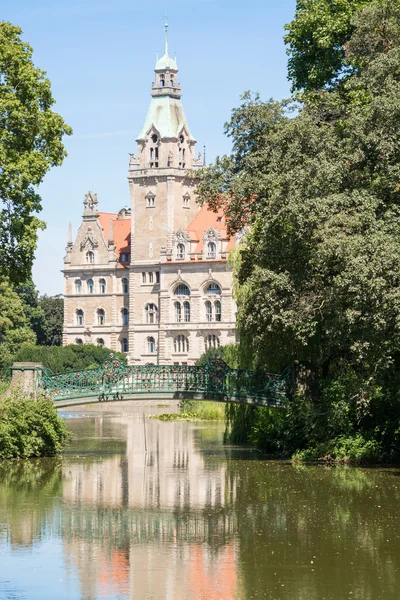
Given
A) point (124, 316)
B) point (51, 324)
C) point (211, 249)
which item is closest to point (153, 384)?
point (211, 249)

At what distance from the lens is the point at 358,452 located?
29.4 meters

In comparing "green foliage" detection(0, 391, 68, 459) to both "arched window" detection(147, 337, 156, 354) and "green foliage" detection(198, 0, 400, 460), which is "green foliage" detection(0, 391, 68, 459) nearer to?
"green foliage" detection(198, 0, 400, 460)

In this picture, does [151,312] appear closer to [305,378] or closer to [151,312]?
[151,312]

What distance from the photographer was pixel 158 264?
108375 mm

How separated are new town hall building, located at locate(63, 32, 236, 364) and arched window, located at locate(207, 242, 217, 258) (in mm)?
83

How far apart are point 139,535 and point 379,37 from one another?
652 inches

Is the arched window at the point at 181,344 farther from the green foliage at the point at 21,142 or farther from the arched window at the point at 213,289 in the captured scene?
the green foliage at the point at 21,142

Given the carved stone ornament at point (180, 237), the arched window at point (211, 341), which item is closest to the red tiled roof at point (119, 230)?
the carved stone ornament at point (180, 237)

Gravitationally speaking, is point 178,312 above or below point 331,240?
above

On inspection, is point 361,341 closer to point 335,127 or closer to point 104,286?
point 335,127

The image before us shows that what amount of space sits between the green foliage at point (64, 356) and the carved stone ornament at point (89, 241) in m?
18.1

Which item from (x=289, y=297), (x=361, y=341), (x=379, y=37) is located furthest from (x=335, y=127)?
(x=361, y=341)

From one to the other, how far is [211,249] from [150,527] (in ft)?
277

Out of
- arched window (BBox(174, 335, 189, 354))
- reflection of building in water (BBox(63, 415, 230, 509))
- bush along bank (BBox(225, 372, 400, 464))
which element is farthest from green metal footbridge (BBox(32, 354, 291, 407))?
arched window (BBox(174, 335, 189, 354))
